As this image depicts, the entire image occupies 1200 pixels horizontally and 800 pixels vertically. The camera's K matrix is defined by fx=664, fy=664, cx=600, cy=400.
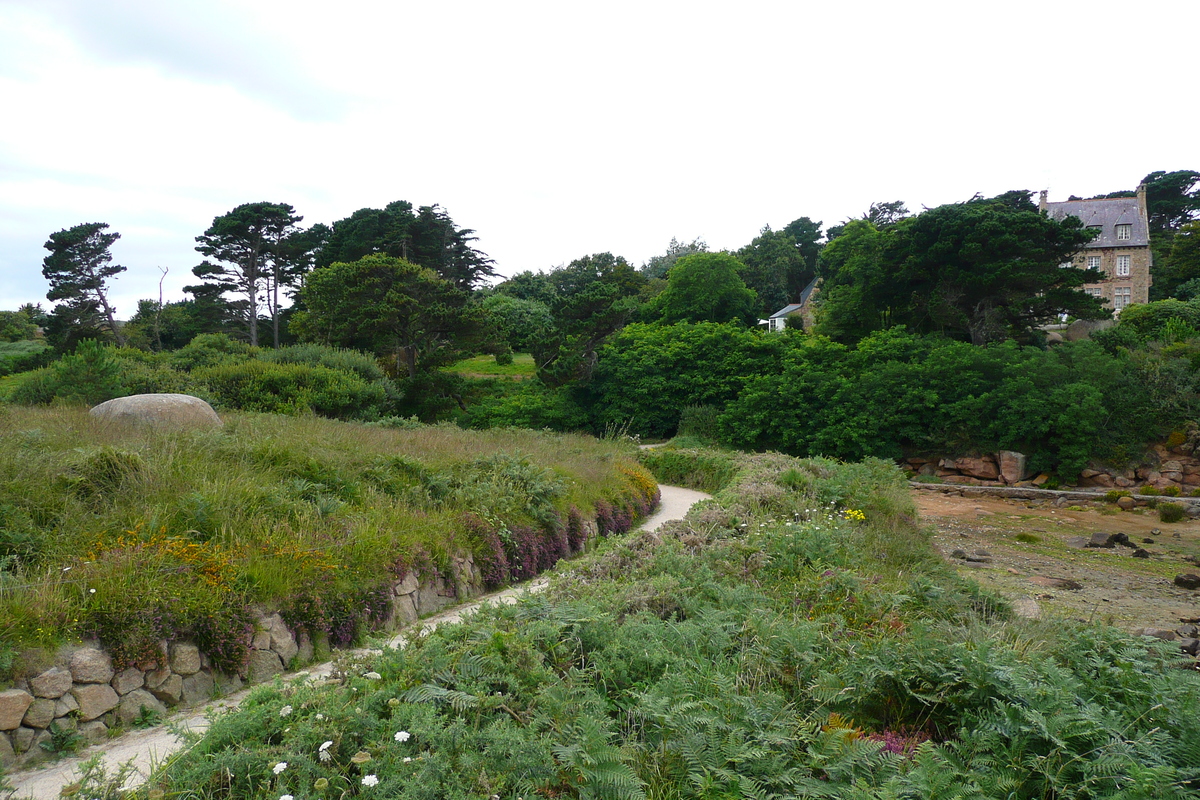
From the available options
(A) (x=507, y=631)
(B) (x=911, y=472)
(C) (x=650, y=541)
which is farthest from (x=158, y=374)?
(B) (x=911, y=472)

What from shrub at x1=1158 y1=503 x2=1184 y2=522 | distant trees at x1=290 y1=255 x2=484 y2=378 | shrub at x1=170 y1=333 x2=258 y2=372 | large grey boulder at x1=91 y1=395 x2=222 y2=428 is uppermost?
distant trees at x1=290 y1=255 x2=484 y2=378

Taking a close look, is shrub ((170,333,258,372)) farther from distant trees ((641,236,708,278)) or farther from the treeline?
distant trees ((641,236,708,278))

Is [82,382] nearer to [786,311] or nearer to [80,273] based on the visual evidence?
[80,273]

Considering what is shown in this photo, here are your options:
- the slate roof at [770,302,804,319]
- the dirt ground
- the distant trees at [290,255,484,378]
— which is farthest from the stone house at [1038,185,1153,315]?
the distant trees at [290,255,484,378]

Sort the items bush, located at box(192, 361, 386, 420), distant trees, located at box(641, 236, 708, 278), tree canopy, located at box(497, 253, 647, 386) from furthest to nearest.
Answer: distant trees, located at box(641, 236, 708, 278), tree canopy, located at box(497, 253, 647, 386), bush, located at box(192, 361, 386, 420)

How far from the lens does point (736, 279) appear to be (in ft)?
144

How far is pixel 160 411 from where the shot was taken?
1010 centimetres

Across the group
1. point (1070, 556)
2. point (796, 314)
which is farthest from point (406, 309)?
point (796, 314)

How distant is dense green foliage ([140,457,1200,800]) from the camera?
2777mm

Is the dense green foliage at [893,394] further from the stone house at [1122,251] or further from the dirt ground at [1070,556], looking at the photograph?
the stone house at [1122,251]

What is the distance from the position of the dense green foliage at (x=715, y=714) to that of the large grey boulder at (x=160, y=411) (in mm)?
7536

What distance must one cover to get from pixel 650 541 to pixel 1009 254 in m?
27.3

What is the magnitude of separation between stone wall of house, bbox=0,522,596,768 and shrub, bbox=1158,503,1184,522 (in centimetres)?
2247

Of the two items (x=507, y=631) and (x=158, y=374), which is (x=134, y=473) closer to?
(x=507, y=631)
